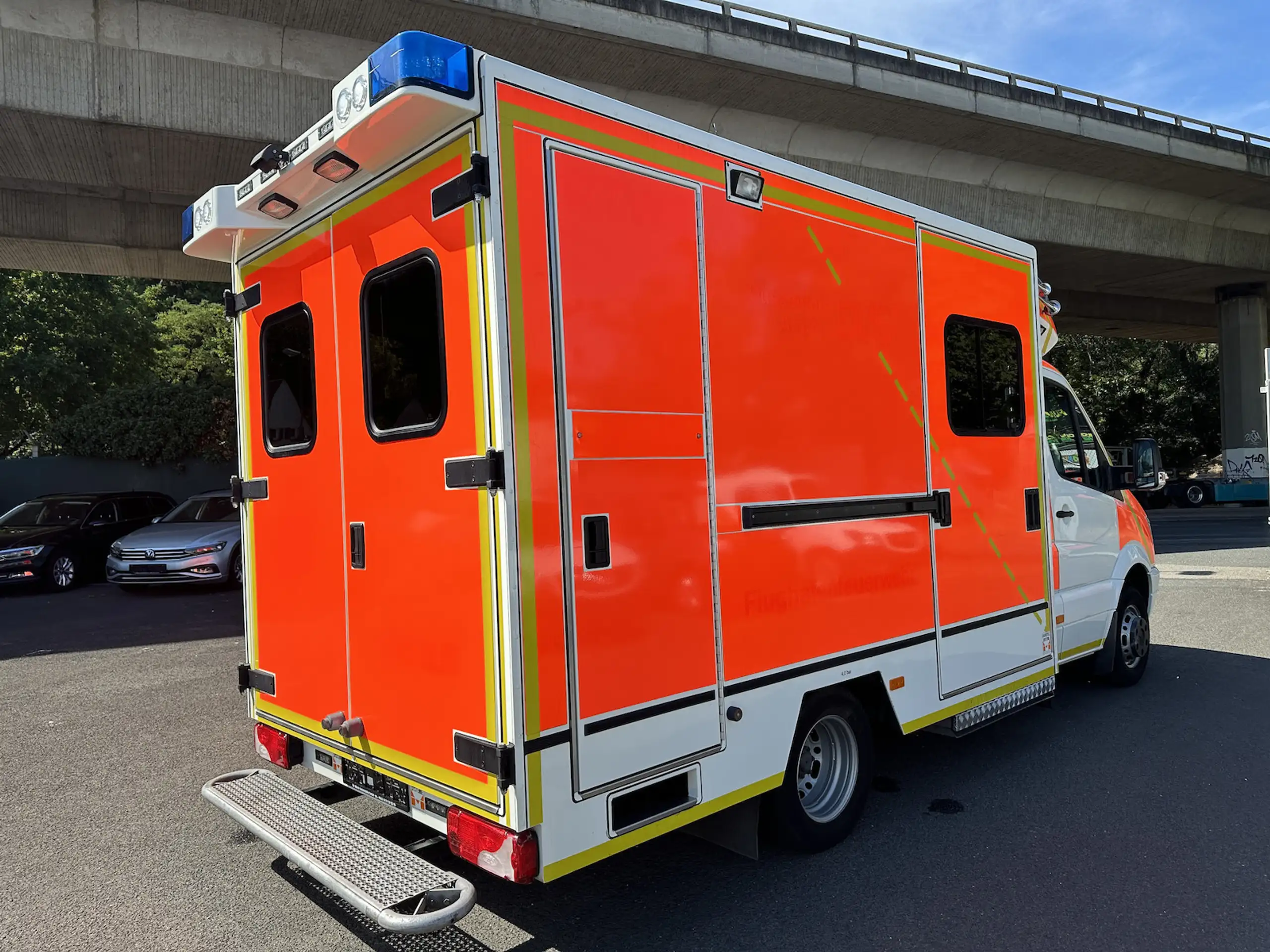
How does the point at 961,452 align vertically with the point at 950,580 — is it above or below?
above

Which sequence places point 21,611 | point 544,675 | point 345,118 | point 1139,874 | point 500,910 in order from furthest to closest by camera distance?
point 21,611, point 1139,874, point 500,910, point 345,118, point 544,675

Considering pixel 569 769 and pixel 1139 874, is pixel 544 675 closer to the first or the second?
pixel 569 769

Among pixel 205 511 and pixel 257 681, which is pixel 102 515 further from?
pixel 257 681

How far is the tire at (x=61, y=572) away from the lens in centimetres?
1332

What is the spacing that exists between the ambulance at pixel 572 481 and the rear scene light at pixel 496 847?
1 centimetres

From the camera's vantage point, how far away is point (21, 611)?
38.3ft

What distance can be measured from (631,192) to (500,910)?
2.78 m

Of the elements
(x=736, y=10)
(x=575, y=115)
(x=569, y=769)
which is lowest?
(x=569, y=769)

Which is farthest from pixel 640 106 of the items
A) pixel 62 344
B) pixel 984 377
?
pixel 62 344

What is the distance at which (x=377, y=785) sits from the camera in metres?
3.40

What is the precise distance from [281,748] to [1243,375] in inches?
1131

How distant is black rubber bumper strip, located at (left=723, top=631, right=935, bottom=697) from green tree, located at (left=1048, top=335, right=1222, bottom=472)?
34544 mm

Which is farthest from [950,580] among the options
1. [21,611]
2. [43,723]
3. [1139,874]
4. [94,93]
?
[21,611]

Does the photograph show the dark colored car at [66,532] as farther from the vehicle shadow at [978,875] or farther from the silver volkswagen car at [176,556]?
the vehicle shadow at [978,875]
